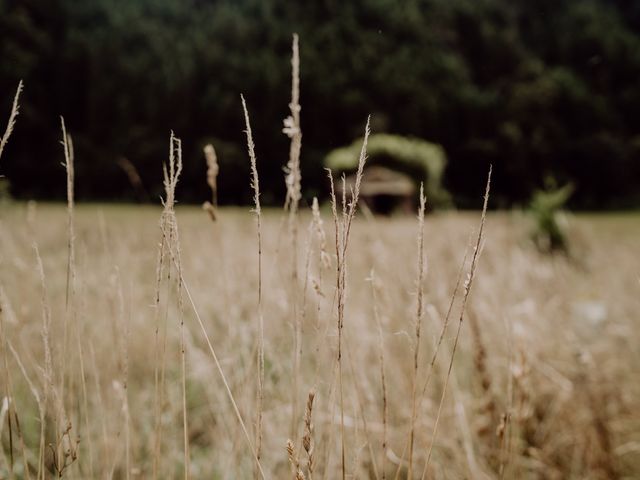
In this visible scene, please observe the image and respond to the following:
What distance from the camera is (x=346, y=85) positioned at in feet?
112

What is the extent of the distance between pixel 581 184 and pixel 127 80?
1202 inches

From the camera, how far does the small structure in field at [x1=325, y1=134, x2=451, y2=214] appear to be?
63.0ft

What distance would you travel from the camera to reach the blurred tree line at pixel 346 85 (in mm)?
28234

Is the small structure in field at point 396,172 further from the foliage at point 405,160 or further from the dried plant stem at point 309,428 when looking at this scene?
the dried plant stem at point 309,428

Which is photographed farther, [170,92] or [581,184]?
[581,184]

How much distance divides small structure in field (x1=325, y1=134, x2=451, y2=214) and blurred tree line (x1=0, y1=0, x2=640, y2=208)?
7041 millimetres

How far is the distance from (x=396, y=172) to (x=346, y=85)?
1502 cm

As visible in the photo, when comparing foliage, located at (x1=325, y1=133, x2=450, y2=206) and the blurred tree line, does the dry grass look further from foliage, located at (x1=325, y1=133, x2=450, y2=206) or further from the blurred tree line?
the blurred tree line

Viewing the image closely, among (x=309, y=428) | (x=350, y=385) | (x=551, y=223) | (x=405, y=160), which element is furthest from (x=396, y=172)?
(x=309, y=428)

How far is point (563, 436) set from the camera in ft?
6.26

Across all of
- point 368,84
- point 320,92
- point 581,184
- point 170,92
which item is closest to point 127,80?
point 170,92

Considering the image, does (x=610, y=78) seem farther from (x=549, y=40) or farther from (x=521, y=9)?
(x=521, y=9)

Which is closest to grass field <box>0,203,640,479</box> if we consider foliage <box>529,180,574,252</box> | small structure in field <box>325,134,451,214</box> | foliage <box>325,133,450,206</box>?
foliage <box>529,180,574,252</box>

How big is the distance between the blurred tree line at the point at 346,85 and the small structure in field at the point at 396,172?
704 centimetres
